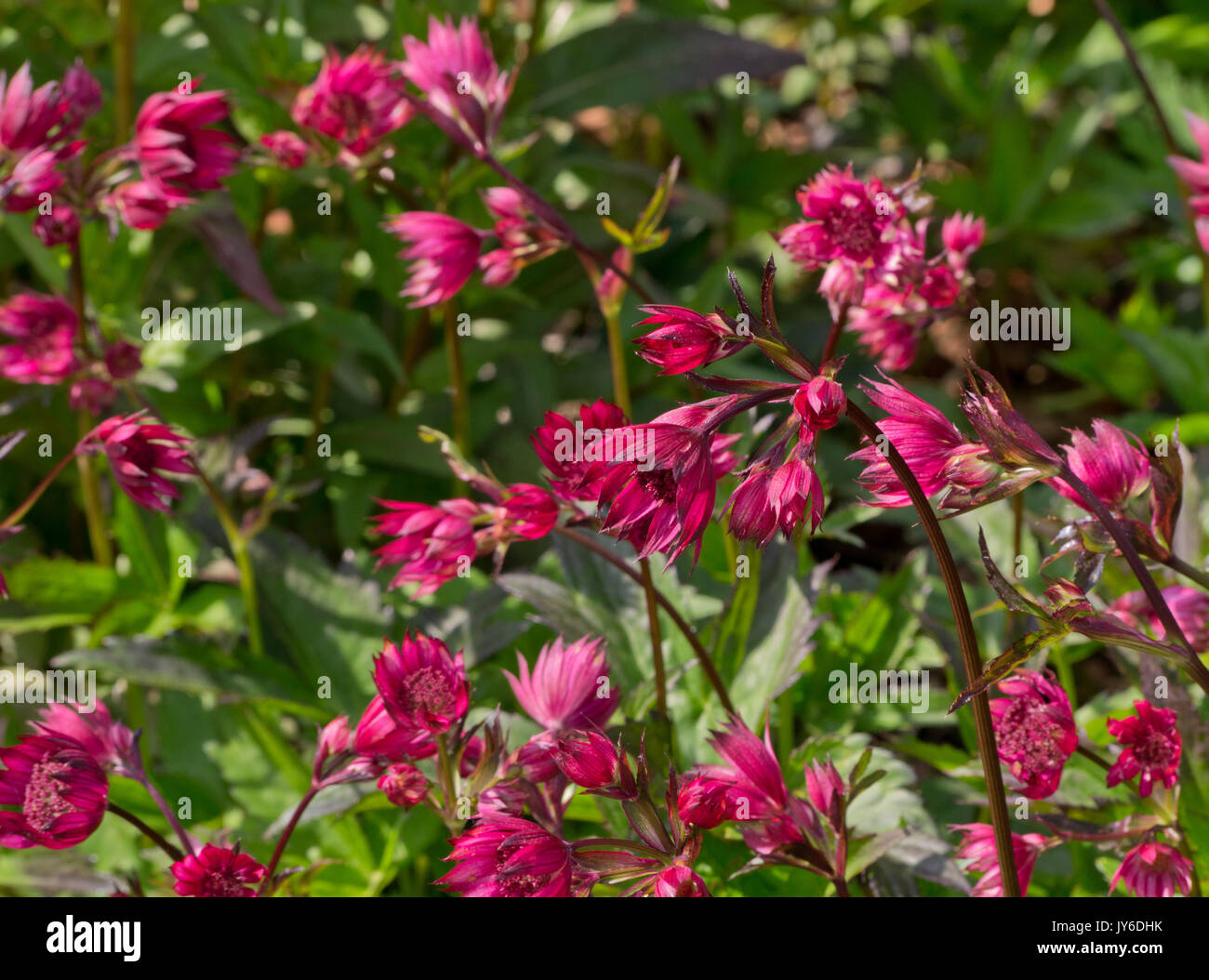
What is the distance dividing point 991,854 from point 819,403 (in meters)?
0.51

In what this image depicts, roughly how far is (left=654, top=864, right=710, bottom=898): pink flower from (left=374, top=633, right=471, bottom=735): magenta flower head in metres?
0.20

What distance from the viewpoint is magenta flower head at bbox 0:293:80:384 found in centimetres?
127

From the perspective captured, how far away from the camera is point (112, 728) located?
3.07ft

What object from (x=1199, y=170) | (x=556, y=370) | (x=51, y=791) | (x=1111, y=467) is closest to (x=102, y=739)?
(x=51, y=791)

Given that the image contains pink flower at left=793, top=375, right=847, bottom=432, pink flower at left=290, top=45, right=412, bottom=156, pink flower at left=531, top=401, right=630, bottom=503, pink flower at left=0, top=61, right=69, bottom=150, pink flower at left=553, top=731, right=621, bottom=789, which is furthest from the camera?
pink flower at left=290, top=45, right=412, bottom=156

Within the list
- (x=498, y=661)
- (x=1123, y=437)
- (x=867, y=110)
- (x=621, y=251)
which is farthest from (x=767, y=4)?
(x=1123, y=437)

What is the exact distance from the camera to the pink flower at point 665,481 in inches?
26.7

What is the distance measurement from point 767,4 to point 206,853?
2.17 m

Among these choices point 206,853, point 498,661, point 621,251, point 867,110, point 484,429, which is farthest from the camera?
point 867,110

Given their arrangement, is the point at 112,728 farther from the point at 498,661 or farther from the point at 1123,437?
the point at 1123,437

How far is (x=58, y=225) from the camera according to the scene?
1.16 meters

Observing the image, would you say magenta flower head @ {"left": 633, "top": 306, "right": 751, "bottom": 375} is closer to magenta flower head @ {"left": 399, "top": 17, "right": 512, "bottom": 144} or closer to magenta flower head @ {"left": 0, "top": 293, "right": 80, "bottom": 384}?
magenta flower head @ {"left": 399, "top": 17, "right": 512, "bottom": 144}

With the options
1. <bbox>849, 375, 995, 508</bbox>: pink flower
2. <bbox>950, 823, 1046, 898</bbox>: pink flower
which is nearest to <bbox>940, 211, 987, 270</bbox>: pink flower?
<bbox>849, 375, 995, 508</bbox>: pink flower

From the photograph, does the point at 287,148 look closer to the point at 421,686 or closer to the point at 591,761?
the point at 421,686
